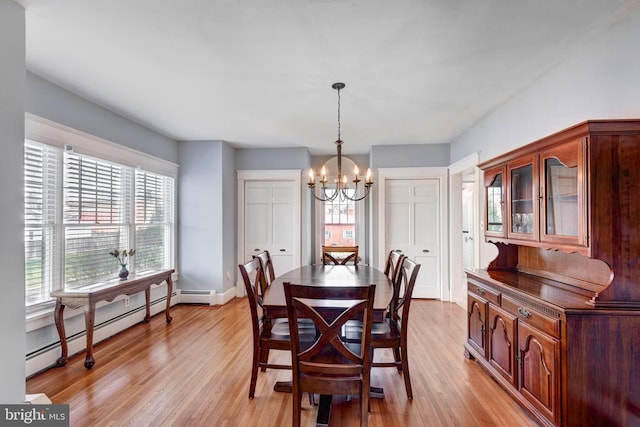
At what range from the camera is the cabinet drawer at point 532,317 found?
1.75 meters

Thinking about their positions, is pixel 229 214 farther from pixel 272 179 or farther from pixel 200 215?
pixel 272 179

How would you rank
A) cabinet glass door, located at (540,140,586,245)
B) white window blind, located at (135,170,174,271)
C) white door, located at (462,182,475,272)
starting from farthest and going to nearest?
white door, located at (462,182,475,272), white window blind, located at (135,170,174,271), cabinet glass door, located at (540,140,586,245)

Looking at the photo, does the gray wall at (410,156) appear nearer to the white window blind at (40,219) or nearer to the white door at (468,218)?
the white door at (468,218)

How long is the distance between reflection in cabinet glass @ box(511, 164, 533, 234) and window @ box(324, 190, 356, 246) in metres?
3.22

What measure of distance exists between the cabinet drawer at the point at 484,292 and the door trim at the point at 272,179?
2.92 m

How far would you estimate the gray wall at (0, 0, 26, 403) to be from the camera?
5.53ft

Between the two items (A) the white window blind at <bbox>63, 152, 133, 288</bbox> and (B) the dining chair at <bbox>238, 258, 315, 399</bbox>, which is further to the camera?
(A) the white window blind at <bbox>63, 152, 133, 288</bbox>

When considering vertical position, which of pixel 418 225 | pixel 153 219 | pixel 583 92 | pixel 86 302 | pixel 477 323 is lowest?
pixel 477 323

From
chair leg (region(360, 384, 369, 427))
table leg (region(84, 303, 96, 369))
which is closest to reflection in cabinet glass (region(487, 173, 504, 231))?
chair leg (region(360, 384, 369, 427))

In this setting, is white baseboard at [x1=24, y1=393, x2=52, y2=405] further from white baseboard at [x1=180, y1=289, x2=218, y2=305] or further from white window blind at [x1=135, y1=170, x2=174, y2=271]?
white baseboard at [x1=180, y1=289, x2=218, y2=305]

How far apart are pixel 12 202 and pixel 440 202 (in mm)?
4877

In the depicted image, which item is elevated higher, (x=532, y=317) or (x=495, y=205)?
(x=495, y=205)

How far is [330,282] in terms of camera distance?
2.64 metres

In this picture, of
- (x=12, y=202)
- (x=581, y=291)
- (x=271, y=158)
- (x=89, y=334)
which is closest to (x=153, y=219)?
(x=89, y=334)
